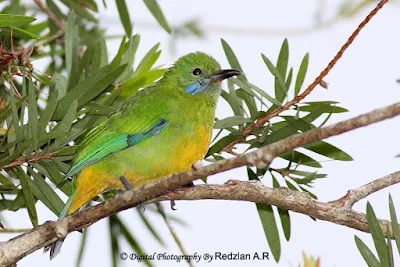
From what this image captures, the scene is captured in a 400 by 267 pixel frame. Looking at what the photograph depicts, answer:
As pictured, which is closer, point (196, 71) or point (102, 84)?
point (102, 84)

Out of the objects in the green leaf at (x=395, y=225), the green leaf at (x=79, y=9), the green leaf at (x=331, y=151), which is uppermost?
the green leaf at (x=79, y=9)

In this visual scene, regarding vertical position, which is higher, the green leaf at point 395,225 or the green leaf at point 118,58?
the green leaf at point 118,58

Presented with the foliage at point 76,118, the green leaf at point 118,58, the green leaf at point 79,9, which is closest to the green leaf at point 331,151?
the foliage at point 76,118

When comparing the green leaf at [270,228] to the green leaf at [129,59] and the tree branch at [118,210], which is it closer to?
the tree branch at [118,210]

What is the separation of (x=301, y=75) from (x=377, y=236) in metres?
1.10

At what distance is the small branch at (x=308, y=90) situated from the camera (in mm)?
3043

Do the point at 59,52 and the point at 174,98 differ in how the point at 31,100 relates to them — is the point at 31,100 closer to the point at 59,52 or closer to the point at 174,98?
the point at 174,98

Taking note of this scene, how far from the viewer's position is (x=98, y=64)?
4.56 metres

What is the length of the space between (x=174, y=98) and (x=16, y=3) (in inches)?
49.7

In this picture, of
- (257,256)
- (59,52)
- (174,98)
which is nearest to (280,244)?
(257,256)

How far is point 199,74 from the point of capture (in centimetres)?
443

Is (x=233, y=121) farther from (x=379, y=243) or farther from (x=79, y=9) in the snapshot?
(x=79, y=9)

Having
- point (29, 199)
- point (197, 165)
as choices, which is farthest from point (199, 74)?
point (197, 165)

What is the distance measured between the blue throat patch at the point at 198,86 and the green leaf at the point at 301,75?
0.64 m
